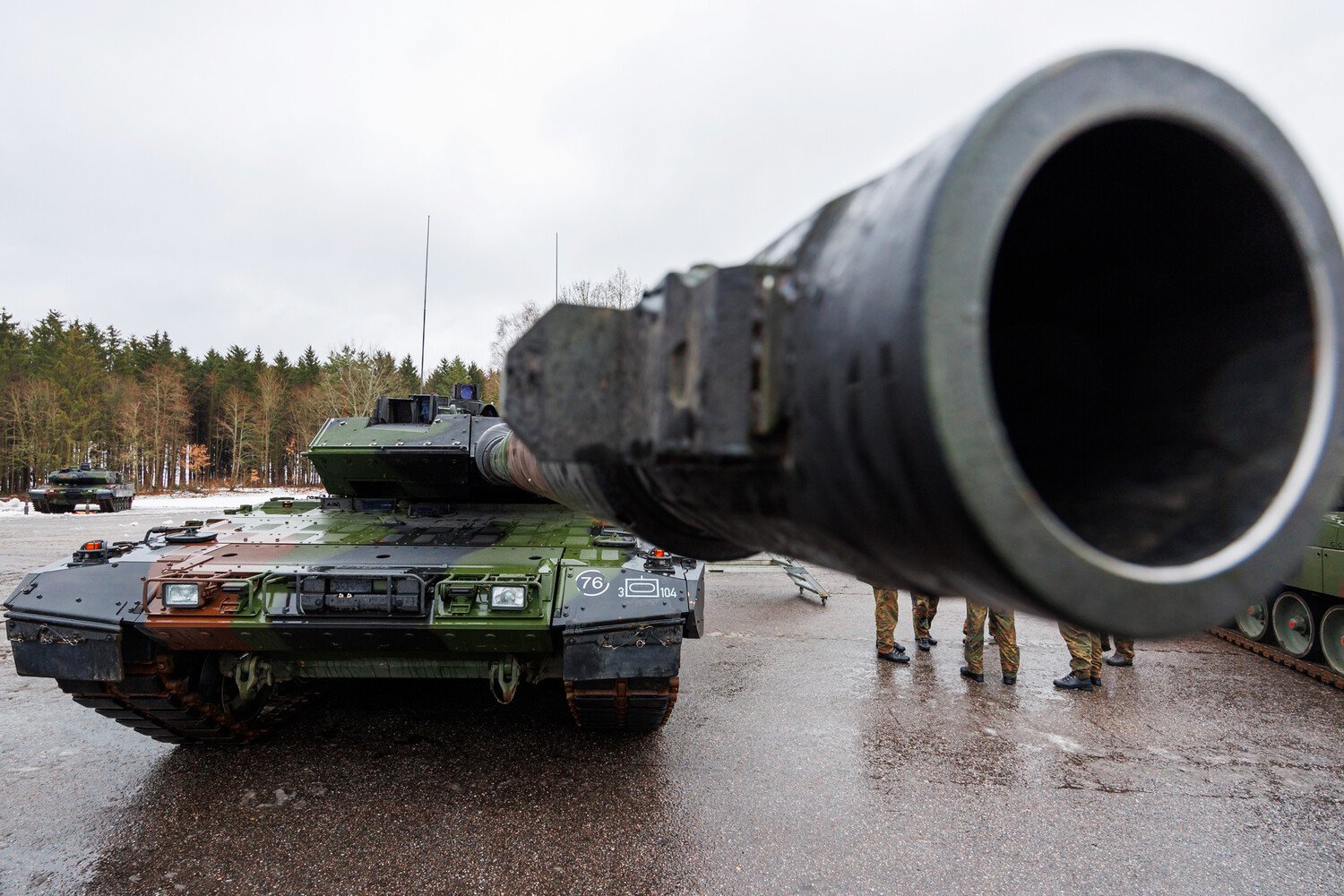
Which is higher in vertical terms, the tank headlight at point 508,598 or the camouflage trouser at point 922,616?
the tank headlight at point 508,598

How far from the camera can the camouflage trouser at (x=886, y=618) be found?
23.5 ft

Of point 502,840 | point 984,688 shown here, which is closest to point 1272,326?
point 502,840

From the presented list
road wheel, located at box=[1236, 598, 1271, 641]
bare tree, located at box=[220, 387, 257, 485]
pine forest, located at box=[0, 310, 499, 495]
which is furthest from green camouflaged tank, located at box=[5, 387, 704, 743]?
bare tree, located at box=[220, 387, 257, 485]

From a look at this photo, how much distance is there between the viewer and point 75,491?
21.8m

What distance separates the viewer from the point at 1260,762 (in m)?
4.89

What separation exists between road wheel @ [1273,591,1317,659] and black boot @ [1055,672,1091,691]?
2.80 meters

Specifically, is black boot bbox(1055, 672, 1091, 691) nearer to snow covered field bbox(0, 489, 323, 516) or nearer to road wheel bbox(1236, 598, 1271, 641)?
road wheel bbox(1236, 598, 1271, 641)

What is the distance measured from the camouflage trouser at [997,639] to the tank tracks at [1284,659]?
9.77 ft

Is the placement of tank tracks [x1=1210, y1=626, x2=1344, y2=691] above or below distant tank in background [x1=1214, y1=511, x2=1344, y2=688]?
below

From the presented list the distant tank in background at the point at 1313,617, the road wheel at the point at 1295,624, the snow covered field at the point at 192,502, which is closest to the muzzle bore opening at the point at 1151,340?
the distant tank in background at the point at 1313,617

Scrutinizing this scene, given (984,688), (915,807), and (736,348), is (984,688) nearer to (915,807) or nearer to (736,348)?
(915,807)

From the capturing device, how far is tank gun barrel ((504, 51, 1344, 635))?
0.55 m

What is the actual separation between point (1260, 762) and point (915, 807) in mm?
2654

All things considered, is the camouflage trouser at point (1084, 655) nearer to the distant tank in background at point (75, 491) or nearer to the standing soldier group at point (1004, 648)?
the standing soldier group at point (1004, 648)
